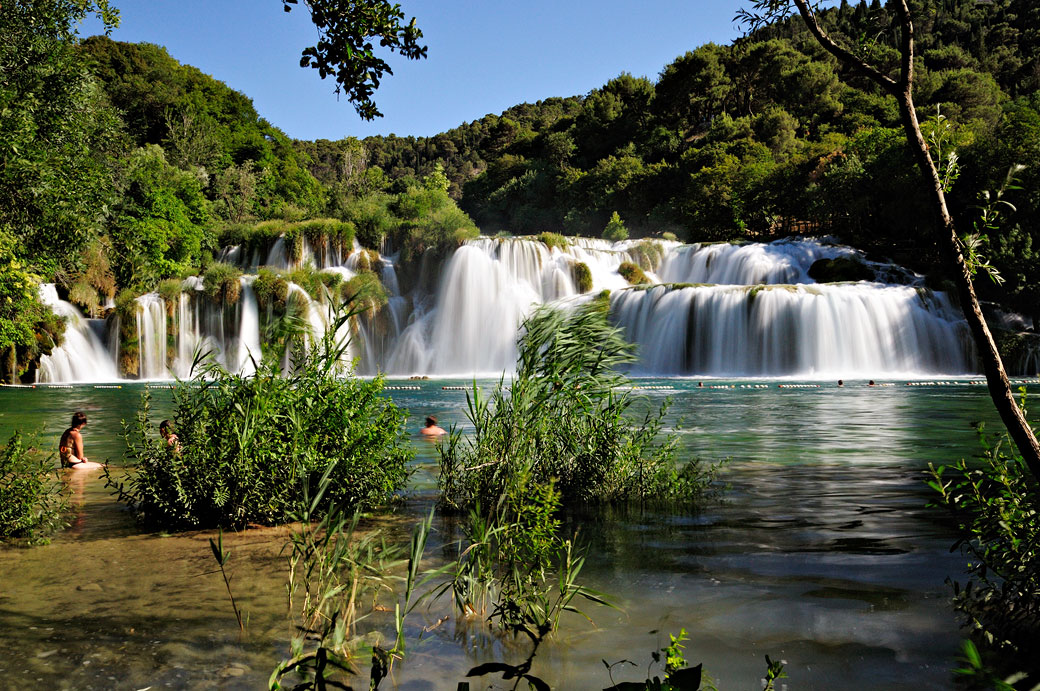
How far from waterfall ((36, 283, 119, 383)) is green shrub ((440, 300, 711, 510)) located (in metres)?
25.5

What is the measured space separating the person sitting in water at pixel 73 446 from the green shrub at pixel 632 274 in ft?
88.2

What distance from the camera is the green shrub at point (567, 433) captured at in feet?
19.3

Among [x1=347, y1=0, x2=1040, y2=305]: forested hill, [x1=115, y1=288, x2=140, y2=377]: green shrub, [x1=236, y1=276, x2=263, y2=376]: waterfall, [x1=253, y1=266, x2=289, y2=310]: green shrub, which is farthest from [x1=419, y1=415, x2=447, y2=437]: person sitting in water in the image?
[x1=347, y1=0, x2=1040, y2=305]: forested hill

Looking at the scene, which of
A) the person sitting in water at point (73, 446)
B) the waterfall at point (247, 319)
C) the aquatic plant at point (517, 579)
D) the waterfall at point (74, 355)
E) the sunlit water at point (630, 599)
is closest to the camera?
the sunlit water at point (630, 599)

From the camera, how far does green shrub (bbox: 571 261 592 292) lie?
33406mm

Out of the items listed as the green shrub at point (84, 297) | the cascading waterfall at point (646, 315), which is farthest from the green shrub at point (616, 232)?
the green shrub at point (84, 297)

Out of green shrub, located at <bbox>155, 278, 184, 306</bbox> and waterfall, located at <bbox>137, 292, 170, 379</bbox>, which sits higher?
green shrub, located at <bbox>155, 278, 184, 306</bbox>

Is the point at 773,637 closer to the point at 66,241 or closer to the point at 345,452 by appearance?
the point at 345,452

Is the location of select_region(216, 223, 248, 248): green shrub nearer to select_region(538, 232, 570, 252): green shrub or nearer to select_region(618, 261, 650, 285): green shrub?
select_region(538, 232, 570, 252): green shrub

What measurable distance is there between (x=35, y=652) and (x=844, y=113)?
59548mm

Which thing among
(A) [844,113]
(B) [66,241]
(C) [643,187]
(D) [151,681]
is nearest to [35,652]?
(D) [151,681]

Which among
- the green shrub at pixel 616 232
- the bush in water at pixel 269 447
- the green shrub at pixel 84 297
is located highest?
the green shrub at pixel 616 232

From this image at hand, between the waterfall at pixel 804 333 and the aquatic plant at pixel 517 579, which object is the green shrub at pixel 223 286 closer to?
the waterfall at pixel 804 333

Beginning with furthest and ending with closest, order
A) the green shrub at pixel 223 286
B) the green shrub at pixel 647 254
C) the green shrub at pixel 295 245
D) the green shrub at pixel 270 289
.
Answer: the green shrub at pixel 647 254 → the green shrub at pixel 295 245 → the green shrub at pixel 223 286 → the green shrub at pixel 270 289
